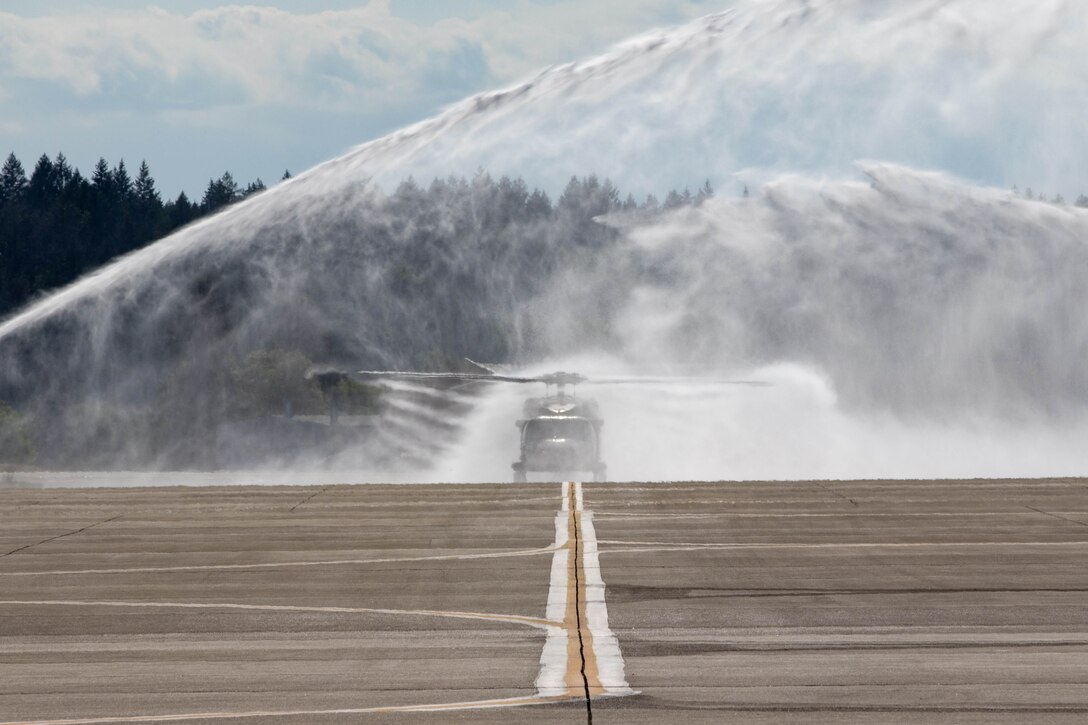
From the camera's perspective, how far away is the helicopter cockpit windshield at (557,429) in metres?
38.8

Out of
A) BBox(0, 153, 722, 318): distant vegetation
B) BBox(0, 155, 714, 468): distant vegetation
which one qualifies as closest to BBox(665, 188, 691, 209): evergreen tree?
BBox(0, 155, 714, 468): distant vegetation

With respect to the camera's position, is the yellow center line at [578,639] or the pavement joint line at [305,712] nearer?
the pavement joint line at [305,712]

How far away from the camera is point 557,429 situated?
38969 mm

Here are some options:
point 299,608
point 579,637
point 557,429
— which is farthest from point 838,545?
point 557,429

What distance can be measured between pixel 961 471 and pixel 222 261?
32346mm

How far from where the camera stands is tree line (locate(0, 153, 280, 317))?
13488 cm

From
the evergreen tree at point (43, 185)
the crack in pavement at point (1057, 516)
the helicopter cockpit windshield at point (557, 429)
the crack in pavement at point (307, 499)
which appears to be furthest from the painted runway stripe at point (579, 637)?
the evergreen tree at point (43, 185)

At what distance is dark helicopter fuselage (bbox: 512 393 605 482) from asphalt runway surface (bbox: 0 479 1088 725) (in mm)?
13883

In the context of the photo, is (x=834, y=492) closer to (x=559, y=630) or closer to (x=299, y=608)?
(x=299, y=608)

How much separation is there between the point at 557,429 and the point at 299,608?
997 inches

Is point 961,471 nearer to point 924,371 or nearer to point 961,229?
point 924,371

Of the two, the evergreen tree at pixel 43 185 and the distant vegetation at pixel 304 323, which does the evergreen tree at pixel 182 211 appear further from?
the distant vegetation at pixel 304 323

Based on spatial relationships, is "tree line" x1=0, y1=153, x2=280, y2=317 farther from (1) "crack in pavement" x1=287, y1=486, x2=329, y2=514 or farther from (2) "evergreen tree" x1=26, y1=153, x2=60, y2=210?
(1) "crack in pavement" x1=287, y1=486, x2=329, y2=514

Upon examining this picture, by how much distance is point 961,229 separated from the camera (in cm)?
4912
